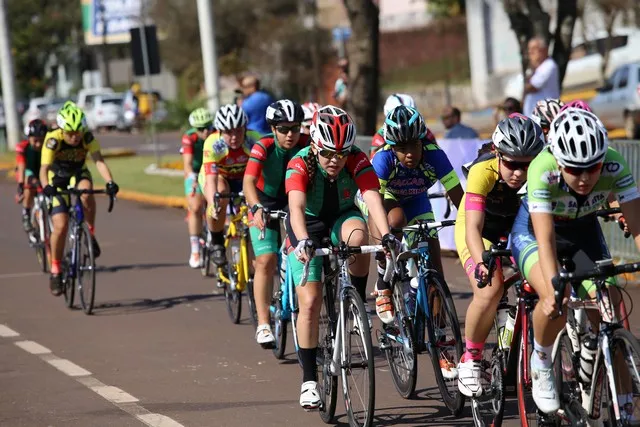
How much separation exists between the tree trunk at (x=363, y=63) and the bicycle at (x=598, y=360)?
573 inches

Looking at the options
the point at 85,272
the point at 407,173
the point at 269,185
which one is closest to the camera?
the point at 407,173

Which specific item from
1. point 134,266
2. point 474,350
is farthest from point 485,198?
point 134,266

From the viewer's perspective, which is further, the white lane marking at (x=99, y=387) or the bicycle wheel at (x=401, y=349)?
the white lane marking at (x=99, y=387)

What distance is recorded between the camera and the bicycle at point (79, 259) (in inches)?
475

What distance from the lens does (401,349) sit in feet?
26.5

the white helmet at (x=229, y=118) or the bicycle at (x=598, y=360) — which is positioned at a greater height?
the white helmet at (x=229, y=118)

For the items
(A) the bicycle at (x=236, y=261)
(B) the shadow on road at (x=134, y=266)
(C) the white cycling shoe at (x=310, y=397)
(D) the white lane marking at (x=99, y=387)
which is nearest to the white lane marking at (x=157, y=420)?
(D) the white lane marking at (x=99, y=387)

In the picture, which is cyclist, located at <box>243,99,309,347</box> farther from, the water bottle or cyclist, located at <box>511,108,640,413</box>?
the water bottle

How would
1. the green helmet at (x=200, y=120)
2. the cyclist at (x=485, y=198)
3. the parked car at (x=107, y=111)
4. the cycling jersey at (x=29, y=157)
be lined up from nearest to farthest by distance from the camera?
the cyclist at (x=485, y=198), the green helmet at (x=200, y=120), the cycling jersey at (x=29, y=157), the parked car at (x=107, y=111)

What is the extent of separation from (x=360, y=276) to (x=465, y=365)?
187 cm

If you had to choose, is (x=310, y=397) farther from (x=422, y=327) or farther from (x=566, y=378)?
(x=566, y=378)

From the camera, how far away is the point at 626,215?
6.21m

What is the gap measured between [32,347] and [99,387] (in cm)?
184

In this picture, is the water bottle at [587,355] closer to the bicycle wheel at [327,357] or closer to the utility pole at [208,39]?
the bicycle wheel at [327,357]
